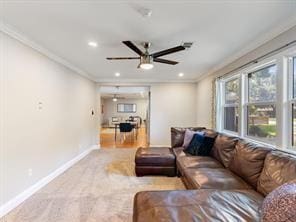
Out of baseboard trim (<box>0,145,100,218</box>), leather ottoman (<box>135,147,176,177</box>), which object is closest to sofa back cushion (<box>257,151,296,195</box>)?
leather ottoman (<box>135,147,176,177</box>)

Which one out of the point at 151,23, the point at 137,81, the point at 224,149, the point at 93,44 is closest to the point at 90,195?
the point at 224,149

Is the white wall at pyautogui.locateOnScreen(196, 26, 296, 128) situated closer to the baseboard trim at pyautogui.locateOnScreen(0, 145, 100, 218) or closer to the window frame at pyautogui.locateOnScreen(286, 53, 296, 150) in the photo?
the window frame at pyautogui.locateOnScreen(286, 53, 296, 150)

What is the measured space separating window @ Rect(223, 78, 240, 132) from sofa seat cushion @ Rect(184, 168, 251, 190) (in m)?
1.88

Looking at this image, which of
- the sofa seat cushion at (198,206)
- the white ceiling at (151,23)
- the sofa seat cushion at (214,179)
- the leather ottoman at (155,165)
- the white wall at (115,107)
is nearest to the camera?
the sofa seat cushion at (198,206)

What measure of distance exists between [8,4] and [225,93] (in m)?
4.50

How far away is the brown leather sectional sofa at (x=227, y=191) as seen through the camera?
5.68ft

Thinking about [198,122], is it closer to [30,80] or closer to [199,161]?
[199,161]

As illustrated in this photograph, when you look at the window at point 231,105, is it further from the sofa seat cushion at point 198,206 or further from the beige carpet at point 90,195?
the sofa seat cushion at point 198,206

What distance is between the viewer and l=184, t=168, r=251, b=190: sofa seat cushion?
2.51 meters

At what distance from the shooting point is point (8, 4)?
227 centimetres

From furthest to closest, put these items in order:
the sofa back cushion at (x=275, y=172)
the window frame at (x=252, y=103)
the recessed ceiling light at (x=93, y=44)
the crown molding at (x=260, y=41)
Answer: the recessed ceiling light at (x=93, y=44)
the window frame at (x=252, y=103)
the crown molding at (x=260, y=41)
the sofa back cushion at (x=275, y=172)

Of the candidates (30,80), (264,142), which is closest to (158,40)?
(30,80)

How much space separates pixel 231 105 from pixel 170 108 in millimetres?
2851

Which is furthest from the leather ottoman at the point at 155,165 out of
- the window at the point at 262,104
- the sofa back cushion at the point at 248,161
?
the window at the point at 262,104
